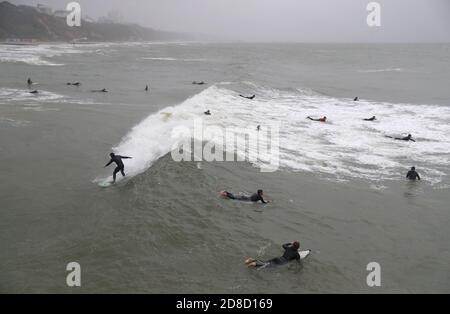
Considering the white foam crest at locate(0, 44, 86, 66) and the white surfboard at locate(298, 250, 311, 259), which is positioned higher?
the white foam crest at locate(0, 44, 86, 66)

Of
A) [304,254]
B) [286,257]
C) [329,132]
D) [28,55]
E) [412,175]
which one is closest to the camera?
[286,257]

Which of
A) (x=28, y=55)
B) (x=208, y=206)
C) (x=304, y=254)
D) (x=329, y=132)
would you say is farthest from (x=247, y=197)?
(x=28, y=55)

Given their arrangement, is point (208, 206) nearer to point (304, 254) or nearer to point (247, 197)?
point (247, 197)

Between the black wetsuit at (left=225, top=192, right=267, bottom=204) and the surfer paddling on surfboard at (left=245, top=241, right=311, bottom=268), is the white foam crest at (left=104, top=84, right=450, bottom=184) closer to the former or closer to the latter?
the black wetsuit at (left=225, top=192, right=267, bottom=204)

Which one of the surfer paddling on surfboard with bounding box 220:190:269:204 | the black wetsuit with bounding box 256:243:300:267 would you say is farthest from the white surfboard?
the surfer paddling on surfboard with bounding box 220:190:269:204

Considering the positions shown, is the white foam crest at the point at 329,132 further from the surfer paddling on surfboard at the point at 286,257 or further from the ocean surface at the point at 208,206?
the surfer paddling on surfboard at the point at 286,257

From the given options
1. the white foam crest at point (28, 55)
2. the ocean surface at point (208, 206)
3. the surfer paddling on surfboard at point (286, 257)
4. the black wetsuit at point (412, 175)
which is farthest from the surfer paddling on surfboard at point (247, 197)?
the white foam crest at point (28, 55)

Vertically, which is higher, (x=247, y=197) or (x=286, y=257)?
(x=247, y=197)
